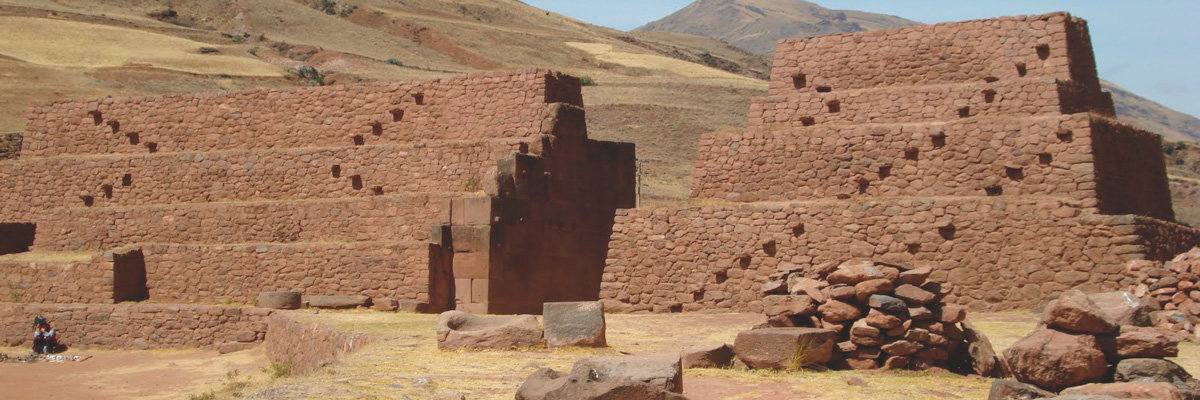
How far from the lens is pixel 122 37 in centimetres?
6725

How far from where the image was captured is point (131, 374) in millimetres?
19984

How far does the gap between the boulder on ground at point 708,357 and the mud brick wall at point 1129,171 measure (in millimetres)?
Result: 8519

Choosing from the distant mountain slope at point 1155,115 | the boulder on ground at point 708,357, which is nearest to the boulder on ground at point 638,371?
the boulder on ground at point 708,357

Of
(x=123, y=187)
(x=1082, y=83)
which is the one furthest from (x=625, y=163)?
(x=123, y=187)

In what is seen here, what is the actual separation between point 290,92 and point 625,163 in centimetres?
723

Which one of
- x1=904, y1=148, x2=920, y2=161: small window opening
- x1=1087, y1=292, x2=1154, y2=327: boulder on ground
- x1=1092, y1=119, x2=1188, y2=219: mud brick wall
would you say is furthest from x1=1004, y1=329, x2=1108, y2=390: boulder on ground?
x1=904, y1=148, x2=920, y2=161: small window opening

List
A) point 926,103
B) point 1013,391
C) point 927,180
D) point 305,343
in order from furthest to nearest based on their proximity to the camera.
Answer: point 926,103, point 927,180, point 305,343, point 1013,391

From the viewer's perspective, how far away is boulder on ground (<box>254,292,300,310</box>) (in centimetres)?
2216

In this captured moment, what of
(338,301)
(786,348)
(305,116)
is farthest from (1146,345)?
(305,116)

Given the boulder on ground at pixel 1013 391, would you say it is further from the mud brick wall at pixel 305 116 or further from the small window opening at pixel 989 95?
the mud brick wall at pixel 305 116

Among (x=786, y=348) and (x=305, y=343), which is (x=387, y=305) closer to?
(x=305, y=343)

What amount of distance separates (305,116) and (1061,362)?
1901cm

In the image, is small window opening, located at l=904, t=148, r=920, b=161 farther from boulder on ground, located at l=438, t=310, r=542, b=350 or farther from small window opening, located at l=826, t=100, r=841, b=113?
boulder on ground, located at l=438, t=310, r=542, b=350

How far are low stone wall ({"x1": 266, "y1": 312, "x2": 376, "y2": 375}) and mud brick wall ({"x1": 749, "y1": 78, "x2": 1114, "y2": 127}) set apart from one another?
823cm
